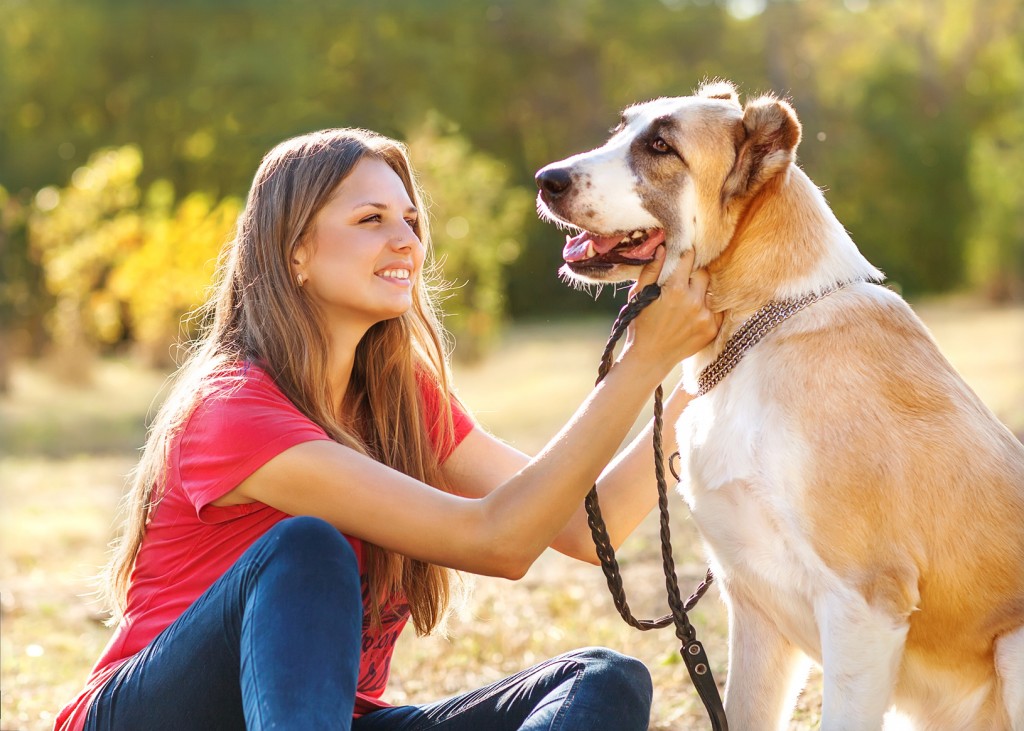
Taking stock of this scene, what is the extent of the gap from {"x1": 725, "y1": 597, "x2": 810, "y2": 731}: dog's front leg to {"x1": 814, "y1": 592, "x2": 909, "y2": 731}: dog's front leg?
0.36 metres

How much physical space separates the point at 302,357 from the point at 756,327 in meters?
1.01

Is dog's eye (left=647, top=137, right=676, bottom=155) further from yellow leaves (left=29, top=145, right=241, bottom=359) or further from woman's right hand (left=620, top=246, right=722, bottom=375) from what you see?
yellow leaves (left=29, top=145, right=241, bottom=359)

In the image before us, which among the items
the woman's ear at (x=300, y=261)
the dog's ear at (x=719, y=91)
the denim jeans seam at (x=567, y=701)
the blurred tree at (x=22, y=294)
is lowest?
the blurred tree at (x=22, y=294)

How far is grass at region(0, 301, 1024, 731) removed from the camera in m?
3.82

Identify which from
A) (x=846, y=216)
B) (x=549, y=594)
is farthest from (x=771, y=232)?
(x=846, y=216)

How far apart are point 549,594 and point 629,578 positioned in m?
0.38

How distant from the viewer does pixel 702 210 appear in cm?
251

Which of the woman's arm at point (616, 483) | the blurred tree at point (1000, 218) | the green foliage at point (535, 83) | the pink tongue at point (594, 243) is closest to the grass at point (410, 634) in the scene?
the woman's arm at point (616, 483)

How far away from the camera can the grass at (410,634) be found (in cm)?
382

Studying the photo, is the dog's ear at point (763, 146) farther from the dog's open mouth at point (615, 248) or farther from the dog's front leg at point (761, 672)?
the dog's front leg at point (761, 672)

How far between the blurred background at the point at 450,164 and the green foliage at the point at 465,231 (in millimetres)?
47

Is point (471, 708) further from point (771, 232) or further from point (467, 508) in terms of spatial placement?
point (771, 232)

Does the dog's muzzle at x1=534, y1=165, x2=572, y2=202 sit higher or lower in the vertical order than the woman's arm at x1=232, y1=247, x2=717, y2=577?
higher

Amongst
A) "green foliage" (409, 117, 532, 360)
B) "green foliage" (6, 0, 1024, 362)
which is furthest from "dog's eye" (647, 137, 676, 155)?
"green foliage" (6, 0, 1024, 362)
